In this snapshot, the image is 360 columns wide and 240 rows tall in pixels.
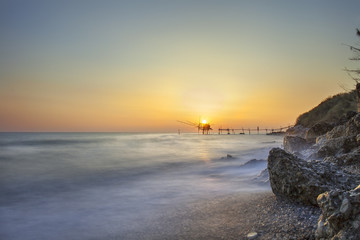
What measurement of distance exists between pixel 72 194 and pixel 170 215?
16.4 ft

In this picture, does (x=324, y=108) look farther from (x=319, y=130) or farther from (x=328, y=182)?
(x=328, y=182)

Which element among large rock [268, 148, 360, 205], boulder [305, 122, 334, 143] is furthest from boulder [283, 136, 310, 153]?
large rock [268, 148, 360, 205]

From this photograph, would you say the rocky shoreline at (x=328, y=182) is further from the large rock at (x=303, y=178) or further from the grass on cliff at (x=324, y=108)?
the grass on cliff at (x=324, y=108)

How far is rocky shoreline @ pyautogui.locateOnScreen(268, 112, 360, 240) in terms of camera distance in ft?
9.32

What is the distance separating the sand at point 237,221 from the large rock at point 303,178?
21 centimetres

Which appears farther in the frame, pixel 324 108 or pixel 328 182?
pixel 324 108

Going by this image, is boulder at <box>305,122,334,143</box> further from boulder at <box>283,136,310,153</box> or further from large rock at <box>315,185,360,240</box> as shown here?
large rock at <box>315,185,360,240</box>

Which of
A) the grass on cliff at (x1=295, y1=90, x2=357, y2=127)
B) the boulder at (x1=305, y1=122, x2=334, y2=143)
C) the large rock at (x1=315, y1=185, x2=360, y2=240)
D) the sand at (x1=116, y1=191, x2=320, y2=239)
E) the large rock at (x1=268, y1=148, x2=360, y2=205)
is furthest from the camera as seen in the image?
the grass on cliff at (x1=295, y1=90, x2=357, y2=127)

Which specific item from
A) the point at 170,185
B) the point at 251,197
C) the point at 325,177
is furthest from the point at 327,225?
the point at 170,185

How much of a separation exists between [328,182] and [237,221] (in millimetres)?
1779

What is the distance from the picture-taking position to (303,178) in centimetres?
466

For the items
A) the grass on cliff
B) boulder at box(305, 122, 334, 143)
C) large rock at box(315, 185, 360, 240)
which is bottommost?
large rock at box(315, 185, 360, 240)

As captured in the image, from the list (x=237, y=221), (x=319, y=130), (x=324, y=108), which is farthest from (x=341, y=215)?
(x=324, y=108)

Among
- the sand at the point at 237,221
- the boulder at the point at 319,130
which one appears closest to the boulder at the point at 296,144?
the boulder at the point at 319,130
